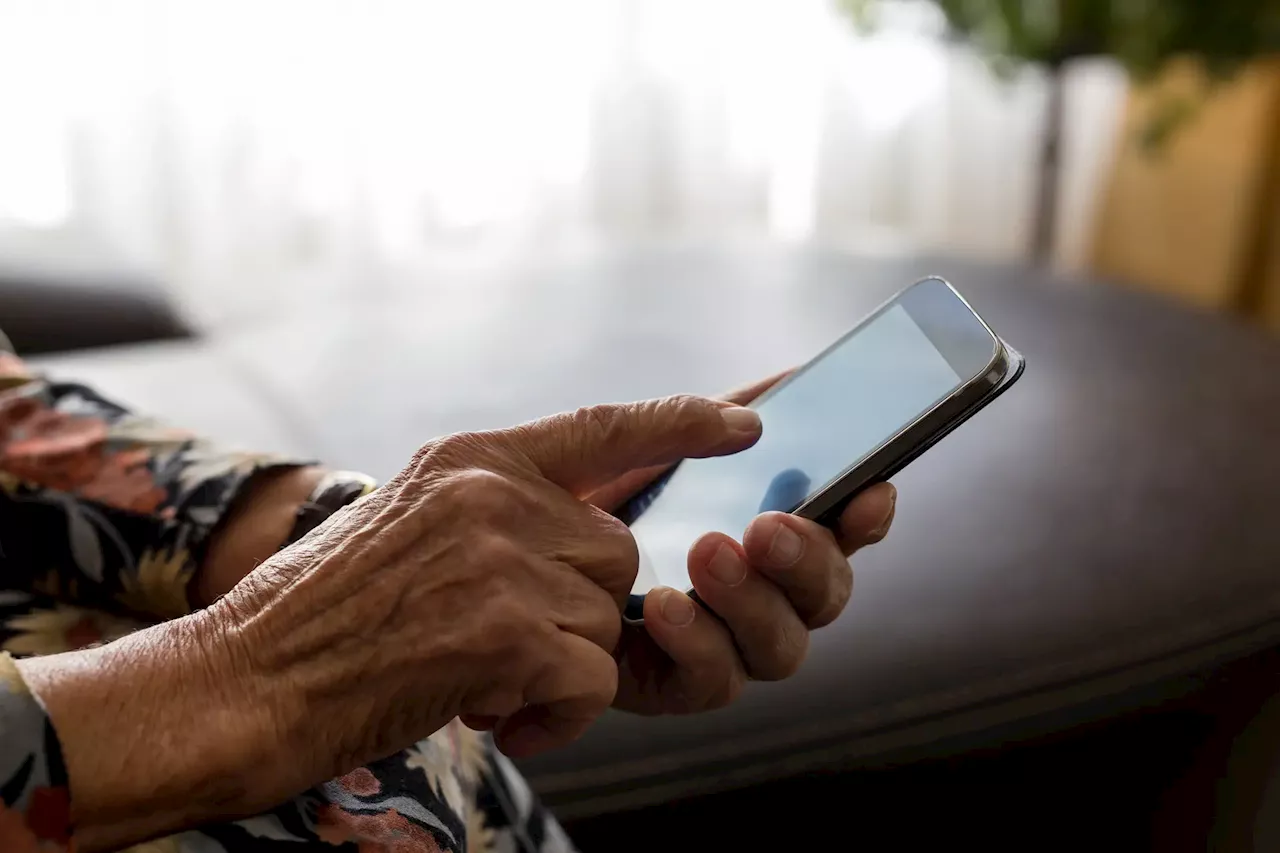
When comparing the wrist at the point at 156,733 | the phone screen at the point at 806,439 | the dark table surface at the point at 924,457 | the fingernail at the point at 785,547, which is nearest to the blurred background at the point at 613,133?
the dark table surface at the point at 924,457

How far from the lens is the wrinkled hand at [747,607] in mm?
493

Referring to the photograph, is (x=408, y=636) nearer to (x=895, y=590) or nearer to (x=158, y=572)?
(x=158, y=572)

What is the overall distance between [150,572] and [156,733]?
17 centimetres

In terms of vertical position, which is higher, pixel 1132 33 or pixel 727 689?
pixel 1132 33

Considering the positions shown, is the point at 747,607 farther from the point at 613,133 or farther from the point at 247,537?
the point at 613,133

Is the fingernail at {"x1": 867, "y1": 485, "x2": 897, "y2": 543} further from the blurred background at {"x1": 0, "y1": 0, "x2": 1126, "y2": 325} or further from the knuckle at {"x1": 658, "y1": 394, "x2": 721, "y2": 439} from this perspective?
the blurred background at {"x1": 0, "y1": 0, "x2": 1126, "y2": 325}

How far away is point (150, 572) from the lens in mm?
530

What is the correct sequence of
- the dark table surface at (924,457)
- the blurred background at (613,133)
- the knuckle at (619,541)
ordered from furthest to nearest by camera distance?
the blurred background at (613,133) → the dark table surface at (924,457) → the knuckle at (619,541)

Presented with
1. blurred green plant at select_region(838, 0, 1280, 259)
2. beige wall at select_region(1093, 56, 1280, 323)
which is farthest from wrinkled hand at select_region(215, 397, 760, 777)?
beige wall at select_region(1093, 56, 1280, 323)

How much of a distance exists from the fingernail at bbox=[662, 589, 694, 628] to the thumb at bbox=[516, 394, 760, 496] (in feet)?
0.19

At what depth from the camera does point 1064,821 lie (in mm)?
730

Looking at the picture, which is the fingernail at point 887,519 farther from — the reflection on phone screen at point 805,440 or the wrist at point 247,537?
the wrist at point 247,537

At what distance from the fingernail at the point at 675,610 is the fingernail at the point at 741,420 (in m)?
0.07

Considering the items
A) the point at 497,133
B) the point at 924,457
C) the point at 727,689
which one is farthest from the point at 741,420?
the point at 497,133
